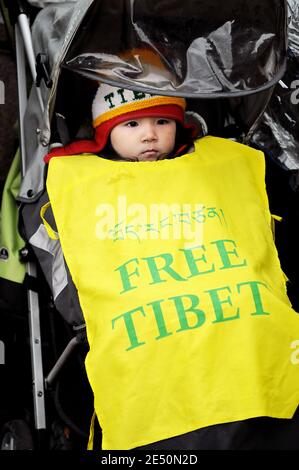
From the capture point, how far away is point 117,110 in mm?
1567

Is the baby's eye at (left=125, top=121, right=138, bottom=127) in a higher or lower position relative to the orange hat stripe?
lower

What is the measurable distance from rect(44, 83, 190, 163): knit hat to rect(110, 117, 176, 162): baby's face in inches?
0.8

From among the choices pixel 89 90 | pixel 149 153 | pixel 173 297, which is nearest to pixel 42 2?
pixel 89 90

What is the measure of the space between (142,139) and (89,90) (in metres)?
0.23

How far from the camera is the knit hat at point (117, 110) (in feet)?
5.11

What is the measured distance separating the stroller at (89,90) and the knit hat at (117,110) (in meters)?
0.05

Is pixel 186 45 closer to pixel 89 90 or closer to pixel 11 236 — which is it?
pixel 89 90

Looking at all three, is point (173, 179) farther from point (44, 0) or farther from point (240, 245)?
point (44, 0)

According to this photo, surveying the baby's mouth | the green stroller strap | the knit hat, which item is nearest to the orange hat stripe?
the knit hat

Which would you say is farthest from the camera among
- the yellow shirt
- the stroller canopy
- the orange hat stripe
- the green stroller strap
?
the green stroller strap

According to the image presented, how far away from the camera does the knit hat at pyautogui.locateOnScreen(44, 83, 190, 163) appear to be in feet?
5.11

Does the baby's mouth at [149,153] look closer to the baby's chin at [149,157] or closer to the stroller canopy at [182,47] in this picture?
the baby's chin at [149,157]

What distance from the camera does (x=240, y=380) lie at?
124 cm

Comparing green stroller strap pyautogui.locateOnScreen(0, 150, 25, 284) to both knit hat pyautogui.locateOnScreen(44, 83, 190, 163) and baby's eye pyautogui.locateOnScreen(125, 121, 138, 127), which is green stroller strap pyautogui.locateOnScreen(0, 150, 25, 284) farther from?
baby's eye pyautogui.locateOnScreen(125, 121, 138, 127)
